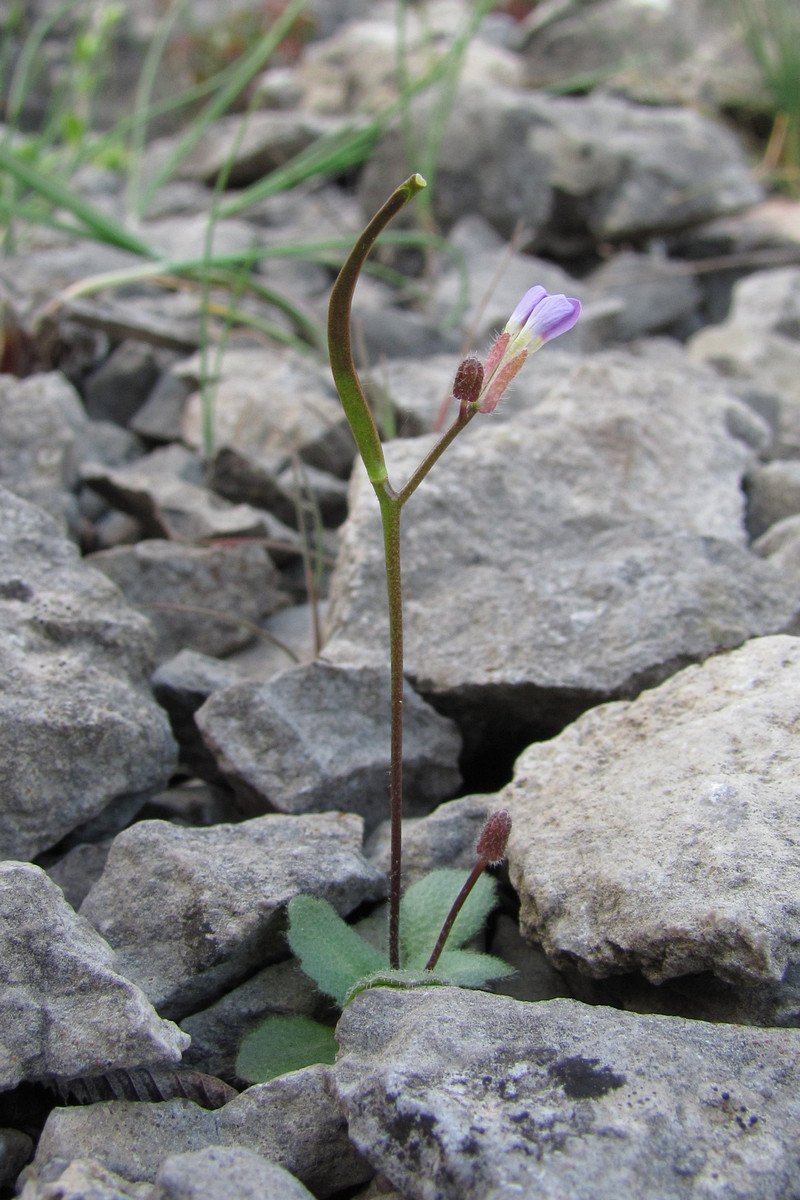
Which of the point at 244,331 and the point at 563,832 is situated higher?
the point at 244,331

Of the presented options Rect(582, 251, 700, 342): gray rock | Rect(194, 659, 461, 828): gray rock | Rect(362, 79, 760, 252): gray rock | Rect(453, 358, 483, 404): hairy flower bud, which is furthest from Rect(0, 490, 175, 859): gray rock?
Rect(362, 79, 760, 252): gray rock

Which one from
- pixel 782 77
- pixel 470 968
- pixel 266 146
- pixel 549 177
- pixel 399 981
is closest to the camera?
pixel 399 981

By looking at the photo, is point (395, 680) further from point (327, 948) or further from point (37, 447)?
point (37, 447)

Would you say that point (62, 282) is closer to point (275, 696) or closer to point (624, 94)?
point (275, 696)

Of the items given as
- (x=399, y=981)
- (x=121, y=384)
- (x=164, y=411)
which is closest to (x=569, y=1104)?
(x=399, y=981)

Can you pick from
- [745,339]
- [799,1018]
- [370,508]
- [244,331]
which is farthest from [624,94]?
[799,1018]

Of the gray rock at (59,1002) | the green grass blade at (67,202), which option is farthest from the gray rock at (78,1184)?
the green grass blade at (67,202)
